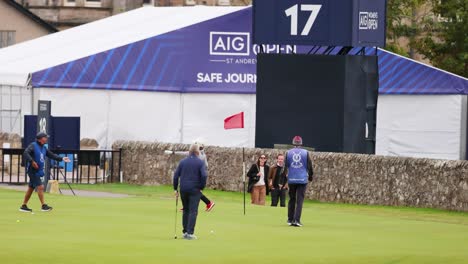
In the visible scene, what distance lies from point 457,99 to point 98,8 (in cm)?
4212

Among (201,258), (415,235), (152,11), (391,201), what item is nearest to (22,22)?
(152,11)

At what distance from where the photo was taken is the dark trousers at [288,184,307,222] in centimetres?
3055

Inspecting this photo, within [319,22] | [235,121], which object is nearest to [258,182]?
[235,121]

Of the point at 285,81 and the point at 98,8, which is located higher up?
the point at 98,8

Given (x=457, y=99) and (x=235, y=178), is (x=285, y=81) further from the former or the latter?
(x=457, y=99)

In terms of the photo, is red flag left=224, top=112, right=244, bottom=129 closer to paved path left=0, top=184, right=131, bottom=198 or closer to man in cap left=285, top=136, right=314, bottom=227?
paved path left=0, top=184, right=131, bottom=198

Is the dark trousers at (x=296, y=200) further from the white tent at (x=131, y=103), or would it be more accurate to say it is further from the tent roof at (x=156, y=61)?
the white tent at (x=131, y=103)

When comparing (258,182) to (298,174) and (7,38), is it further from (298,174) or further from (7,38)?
(7,38)

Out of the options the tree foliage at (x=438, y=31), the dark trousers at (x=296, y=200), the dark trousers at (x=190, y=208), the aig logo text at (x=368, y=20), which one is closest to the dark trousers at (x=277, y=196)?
the aig logo text at (x=368, y=20)

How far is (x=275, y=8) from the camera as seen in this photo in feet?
143

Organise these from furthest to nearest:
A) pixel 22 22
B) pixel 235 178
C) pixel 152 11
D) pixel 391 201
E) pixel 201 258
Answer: pixel 22 22 < pixel 152 11 < pixel 235 178 < pixel 391 201 < pixel 201 258

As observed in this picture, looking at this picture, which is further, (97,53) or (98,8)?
(98,8)

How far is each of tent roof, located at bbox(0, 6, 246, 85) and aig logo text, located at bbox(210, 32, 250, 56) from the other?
0.79 meters

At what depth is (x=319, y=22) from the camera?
1708 inches
